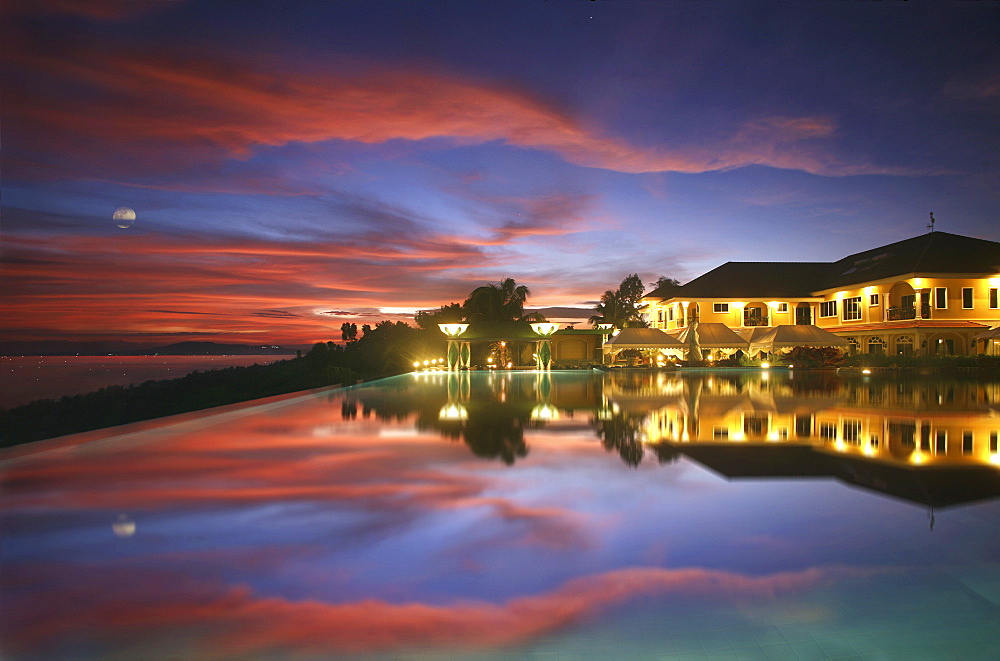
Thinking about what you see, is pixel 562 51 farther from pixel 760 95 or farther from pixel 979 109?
pixel 979 109

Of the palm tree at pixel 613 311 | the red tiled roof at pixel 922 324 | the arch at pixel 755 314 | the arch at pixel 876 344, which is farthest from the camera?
the palm tree at pixel 613 311

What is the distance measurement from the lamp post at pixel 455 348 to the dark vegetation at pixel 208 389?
3.25 meters

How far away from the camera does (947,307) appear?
30.7m

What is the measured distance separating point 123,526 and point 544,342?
30.6 metres

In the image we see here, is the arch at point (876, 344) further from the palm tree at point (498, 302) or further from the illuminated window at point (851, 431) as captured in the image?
the illuminated window at point (851, 431)

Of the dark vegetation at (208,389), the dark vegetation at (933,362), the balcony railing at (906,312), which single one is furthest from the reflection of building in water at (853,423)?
the balcony railing at (906,312)

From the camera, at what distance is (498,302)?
4372cm

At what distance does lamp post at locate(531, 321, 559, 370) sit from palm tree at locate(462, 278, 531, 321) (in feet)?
27.4

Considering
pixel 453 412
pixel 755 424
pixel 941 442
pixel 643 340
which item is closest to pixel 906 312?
pixel 643 340

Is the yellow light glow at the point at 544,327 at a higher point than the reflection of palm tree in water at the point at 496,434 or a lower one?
higher

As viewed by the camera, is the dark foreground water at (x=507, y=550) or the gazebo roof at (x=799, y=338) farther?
the gazebo roof at (x=799, y=338)

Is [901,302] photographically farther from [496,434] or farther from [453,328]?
[496,434]

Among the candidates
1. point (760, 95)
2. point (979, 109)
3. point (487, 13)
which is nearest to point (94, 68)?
point (487, 13)

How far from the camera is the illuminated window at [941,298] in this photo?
1212 inches
